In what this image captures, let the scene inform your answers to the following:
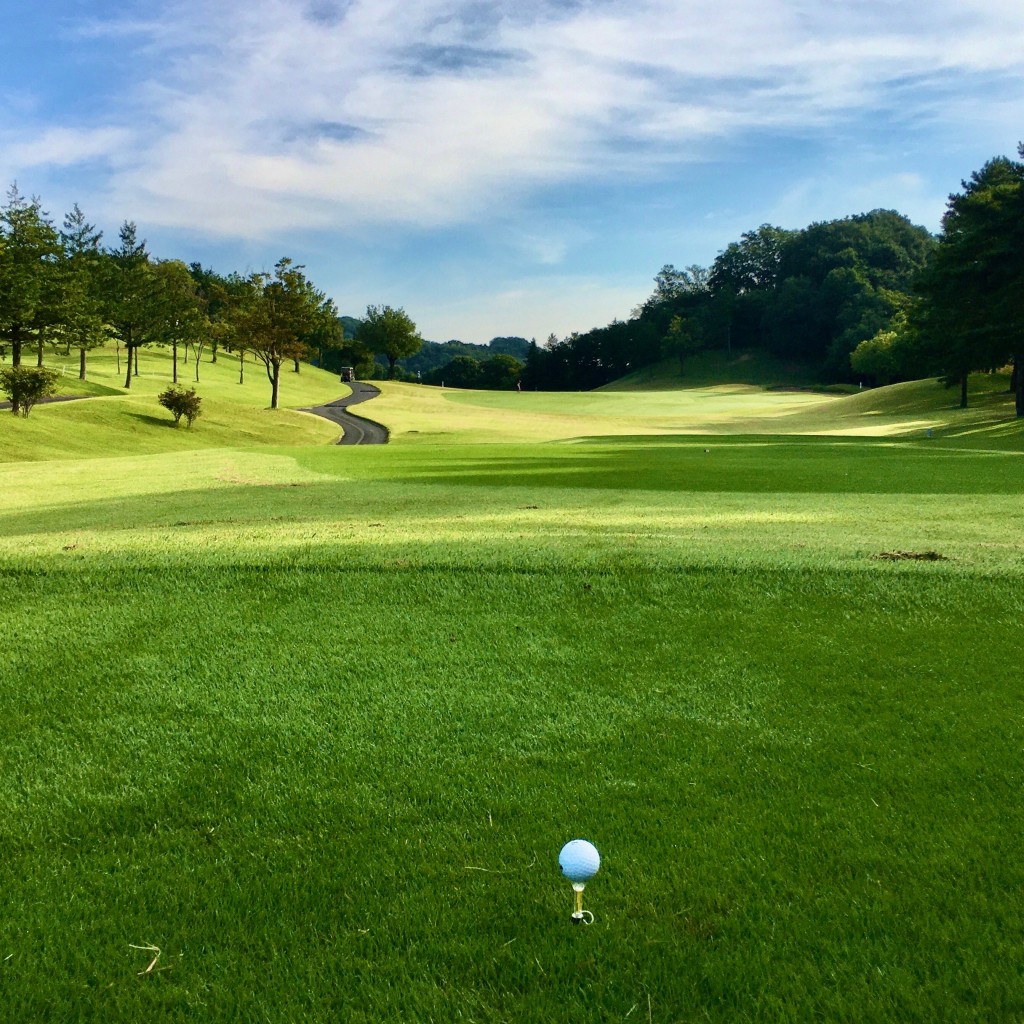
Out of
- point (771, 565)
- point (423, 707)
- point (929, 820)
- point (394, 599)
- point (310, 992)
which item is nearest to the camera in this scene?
point (310, 992)

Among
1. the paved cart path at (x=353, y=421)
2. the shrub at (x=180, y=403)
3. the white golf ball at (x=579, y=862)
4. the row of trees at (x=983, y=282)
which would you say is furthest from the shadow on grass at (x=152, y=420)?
the white golf ball at (x=579, y=862)

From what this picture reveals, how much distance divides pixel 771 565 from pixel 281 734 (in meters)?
4.45

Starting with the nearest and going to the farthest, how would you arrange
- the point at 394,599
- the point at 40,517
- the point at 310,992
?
the point at 310,992 < the point at 394,599 < the point at 40,517

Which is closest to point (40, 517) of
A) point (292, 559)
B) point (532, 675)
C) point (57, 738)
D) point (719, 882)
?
point (292, 559)

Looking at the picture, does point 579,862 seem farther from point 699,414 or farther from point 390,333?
point 390,333

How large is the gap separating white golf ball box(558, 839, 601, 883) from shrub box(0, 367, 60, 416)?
4774cm

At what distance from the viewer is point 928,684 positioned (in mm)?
4840

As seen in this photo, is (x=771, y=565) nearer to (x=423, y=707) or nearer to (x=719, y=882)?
(x=423, y=707)

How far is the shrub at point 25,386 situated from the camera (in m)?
42.8

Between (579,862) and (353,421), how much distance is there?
6754cm

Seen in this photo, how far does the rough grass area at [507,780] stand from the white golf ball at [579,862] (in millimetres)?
262

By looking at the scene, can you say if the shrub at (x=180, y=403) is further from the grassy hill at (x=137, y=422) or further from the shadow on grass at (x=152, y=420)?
the grassy hill at (x=137, y=422)

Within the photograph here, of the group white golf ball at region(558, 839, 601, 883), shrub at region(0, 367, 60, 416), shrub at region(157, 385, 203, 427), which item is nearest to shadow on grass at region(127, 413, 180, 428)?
shrub at region(157, 385, 203, 427)

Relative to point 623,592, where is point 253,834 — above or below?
below
